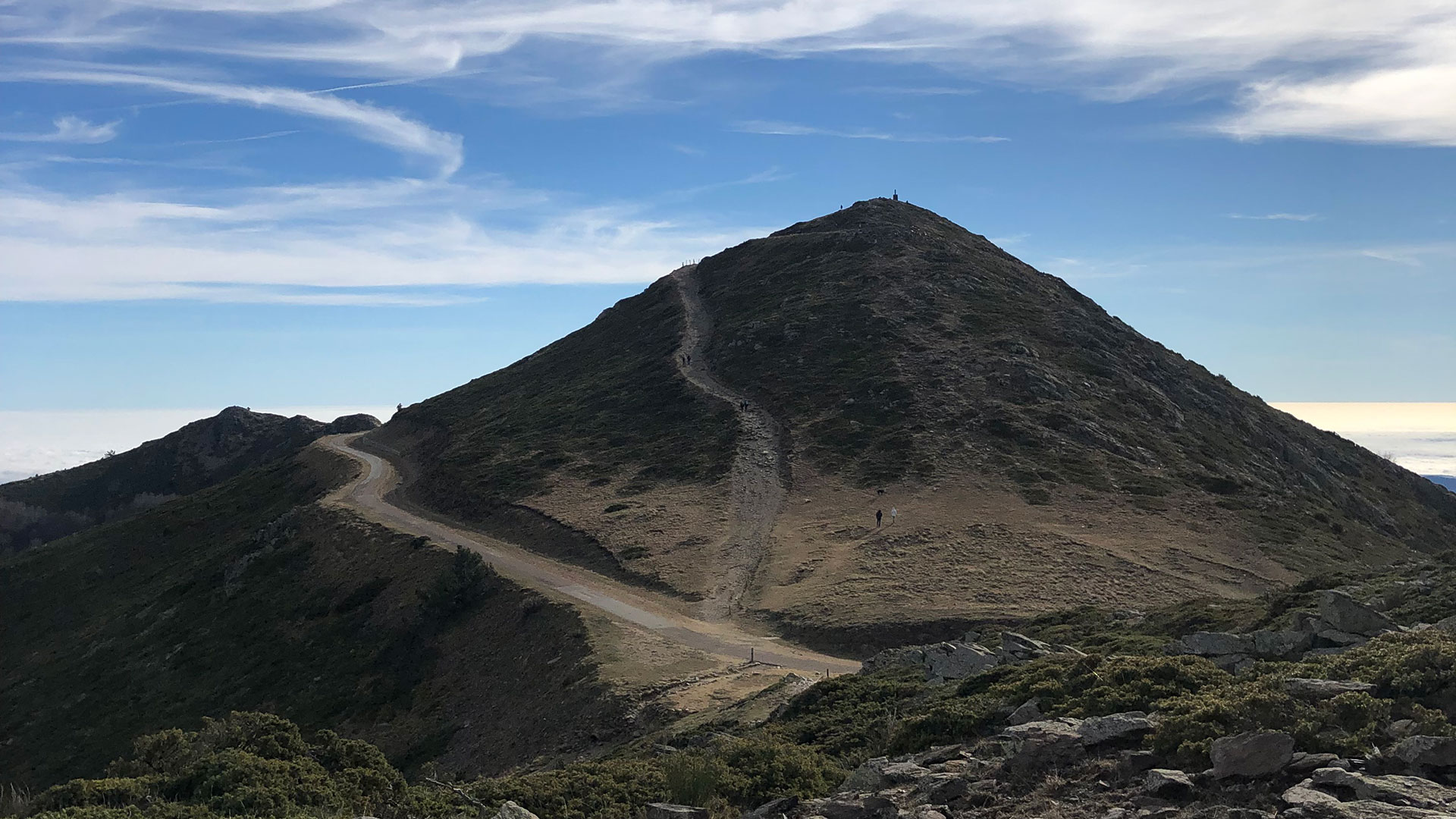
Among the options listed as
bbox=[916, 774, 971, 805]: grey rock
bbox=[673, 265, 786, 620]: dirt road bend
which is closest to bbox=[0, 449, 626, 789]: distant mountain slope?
bbox=[673, 265, 786, 620]: dirt road bend

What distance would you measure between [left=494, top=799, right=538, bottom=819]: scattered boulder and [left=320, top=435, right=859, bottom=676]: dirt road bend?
16.7 metres

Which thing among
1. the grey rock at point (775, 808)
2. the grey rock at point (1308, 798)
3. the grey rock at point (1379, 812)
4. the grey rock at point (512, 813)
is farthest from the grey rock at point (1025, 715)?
the grey rock at point (512, 813)

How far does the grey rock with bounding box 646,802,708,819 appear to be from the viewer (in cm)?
1297

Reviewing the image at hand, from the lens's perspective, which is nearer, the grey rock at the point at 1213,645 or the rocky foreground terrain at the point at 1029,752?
the rocky foreground terrain at the point at 1029,752

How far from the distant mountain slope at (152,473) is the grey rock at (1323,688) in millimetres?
93007

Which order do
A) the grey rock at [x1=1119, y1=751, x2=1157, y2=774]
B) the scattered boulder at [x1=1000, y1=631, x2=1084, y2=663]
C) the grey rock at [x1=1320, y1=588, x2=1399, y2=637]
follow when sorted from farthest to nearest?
the scattered boulder at [x1=1000, y1=631, x2=1084, y2=663]
the grey rock at [x1=1320, y1=588, x2=1399, y2=637]
the grey rock at [x1=1119, y1=751, x2=1157, y2=774]

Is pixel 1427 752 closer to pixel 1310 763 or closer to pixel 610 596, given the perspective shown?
pixel 1310 763

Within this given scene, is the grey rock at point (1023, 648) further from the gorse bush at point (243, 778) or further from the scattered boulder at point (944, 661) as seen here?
the gorse bush at point (243, 778)

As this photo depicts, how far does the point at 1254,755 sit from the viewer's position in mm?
10711

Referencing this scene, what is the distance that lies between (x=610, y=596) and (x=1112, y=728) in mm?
28700

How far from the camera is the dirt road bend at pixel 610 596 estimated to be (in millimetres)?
32031

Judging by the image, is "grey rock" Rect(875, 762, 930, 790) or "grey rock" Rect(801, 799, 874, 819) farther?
"grey rock" Rect(875, 762, 930, 790)

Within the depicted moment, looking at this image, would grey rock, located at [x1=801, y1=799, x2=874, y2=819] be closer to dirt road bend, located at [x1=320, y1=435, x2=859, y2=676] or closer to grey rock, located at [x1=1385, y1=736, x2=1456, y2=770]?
grey rock, located at [x1=1385, y1=736, x2=1456, y2=770]

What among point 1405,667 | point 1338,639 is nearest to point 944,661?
point 1338,639
